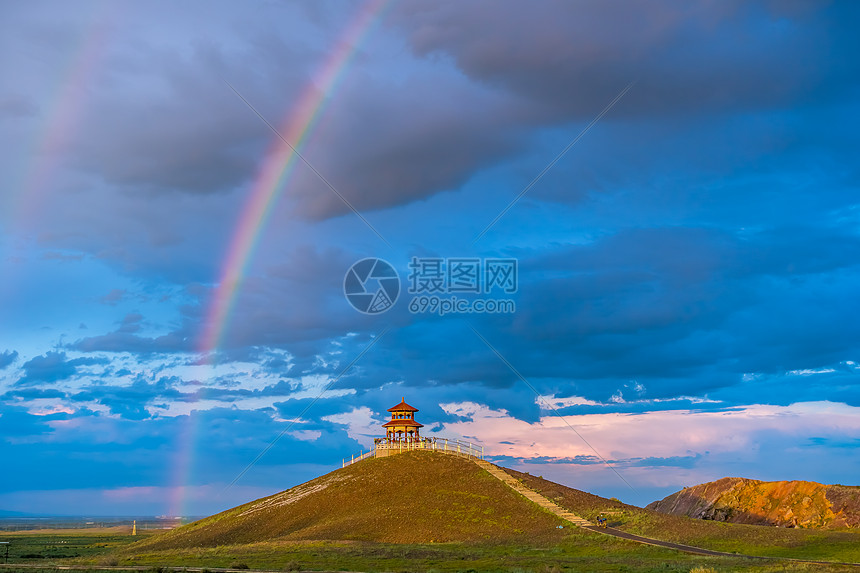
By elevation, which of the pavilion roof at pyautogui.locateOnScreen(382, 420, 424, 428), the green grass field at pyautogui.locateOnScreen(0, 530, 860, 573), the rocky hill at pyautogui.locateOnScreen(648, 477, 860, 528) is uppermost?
the pavilion roof at pyautogui.locateOnScreen(382, 420, 424, 428)

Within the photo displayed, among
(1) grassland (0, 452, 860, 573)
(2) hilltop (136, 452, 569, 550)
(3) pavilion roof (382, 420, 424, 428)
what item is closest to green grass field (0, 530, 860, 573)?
(1) grassland (0, 452, 860, 573)

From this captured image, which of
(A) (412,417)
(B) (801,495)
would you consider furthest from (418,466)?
(B) (801,495)

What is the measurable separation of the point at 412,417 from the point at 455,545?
1161 inches

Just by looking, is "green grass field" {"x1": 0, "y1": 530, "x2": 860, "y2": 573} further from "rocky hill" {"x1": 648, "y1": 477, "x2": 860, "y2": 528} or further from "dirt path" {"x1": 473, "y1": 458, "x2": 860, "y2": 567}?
"rocky hill" {"x1": 648, "y1": 477, "x2": 860, "y2": 528}

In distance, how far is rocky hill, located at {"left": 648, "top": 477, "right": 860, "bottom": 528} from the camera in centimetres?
7262

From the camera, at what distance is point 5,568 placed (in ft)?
180

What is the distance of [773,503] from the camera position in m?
78.8

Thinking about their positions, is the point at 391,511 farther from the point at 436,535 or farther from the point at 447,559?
the point at 447,559

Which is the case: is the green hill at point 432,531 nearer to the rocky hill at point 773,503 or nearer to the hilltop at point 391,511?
the hilltop at point 391,511

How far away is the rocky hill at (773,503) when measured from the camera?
72.6 m

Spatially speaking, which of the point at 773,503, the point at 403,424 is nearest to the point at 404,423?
the point at 403,424

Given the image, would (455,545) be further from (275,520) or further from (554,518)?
(275,520)

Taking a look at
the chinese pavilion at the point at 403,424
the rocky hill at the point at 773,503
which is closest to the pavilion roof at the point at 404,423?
the chinese pavilion at the point at 403,424

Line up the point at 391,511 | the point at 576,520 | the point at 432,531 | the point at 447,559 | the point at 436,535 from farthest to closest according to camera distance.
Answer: the point at 391,511
the point at 576,520
the point at 432,531
the point at 436,535
the point at 447,559
